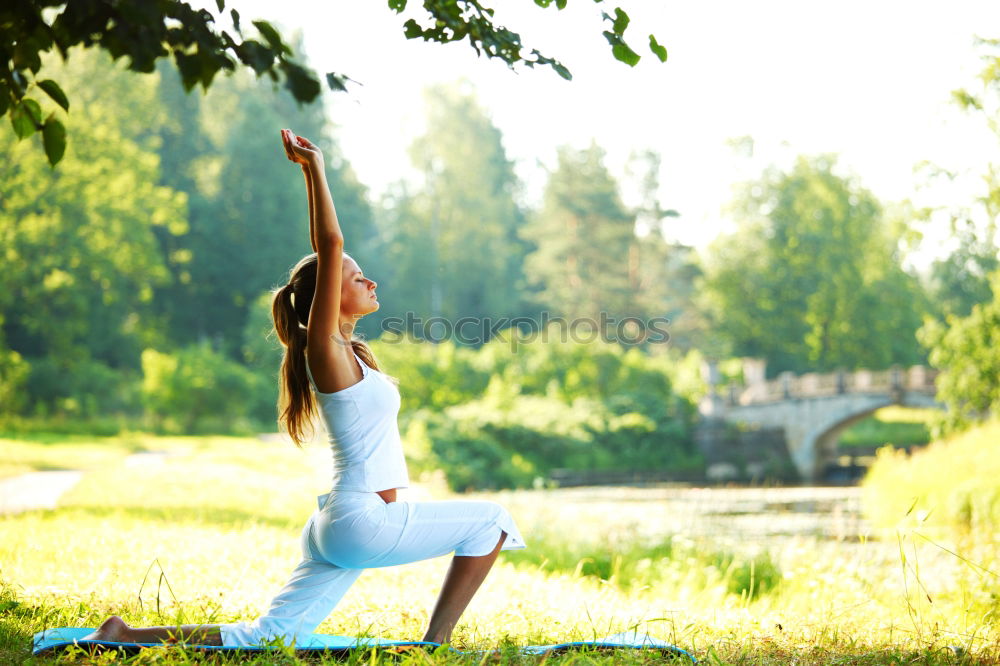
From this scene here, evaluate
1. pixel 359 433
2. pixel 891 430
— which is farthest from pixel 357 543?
pixel 891 430

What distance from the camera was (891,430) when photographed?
1580 inches

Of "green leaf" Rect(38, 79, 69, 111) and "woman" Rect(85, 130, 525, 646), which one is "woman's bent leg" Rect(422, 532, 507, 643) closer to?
"woman" Rect(85, 130, 525, 646)

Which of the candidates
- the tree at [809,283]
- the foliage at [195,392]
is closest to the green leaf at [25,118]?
the foliage at [195,392]

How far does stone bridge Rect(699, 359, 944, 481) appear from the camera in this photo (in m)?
28.6

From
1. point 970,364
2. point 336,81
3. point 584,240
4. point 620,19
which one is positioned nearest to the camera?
point 336,81

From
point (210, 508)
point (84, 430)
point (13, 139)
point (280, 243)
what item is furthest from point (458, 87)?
point (210, 508)

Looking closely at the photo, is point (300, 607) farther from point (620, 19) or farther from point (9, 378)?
point (9, 378)

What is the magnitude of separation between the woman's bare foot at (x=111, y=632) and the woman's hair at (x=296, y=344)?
885 mm

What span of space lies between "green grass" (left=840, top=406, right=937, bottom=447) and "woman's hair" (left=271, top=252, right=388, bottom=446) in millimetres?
34489

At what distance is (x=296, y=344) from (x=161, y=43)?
1.09 m

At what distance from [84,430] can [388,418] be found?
22537 millimetres

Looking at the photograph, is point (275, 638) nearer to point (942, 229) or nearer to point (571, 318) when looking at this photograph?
point (942, 229)

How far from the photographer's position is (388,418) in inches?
125

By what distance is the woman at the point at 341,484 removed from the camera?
10.0 feet
